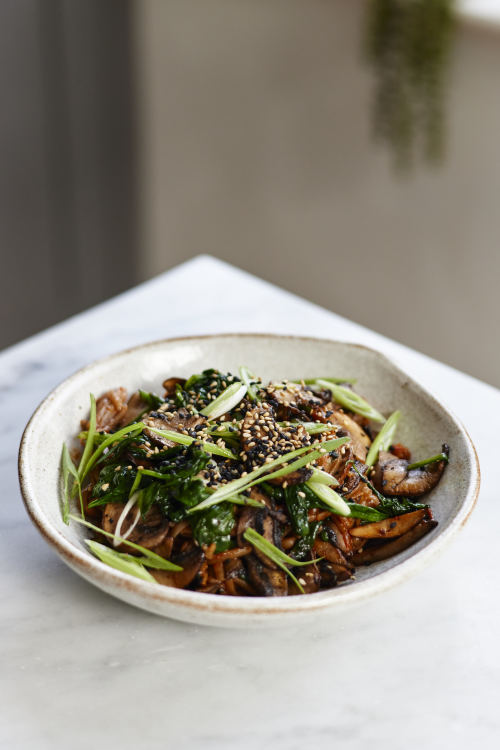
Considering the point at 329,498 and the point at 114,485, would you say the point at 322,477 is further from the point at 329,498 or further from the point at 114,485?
the point at 114,485

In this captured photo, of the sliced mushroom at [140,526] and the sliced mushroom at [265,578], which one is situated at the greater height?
the sliced mushroom at [140,526]

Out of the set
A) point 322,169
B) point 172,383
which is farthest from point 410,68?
point 172,383

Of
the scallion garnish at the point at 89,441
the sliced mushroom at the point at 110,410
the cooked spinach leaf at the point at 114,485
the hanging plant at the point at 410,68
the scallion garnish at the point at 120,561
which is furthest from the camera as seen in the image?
the hanging plant at the point at 410,68

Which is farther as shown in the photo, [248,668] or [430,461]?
[430,461]

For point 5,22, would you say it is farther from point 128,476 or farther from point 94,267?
point 128,476

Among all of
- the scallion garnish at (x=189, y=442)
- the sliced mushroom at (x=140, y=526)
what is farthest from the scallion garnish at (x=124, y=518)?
the scallion garnish at (x=189, y=442)

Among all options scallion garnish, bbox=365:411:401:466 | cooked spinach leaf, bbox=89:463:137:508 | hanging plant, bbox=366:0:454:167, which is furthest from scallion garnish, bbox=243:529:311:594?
hanging plant, bbox=366:0:454:167

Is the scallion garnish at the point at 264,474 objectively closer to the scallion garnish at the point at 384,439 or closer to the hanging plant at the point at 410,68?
the scallion garnish at the point at 384,439
